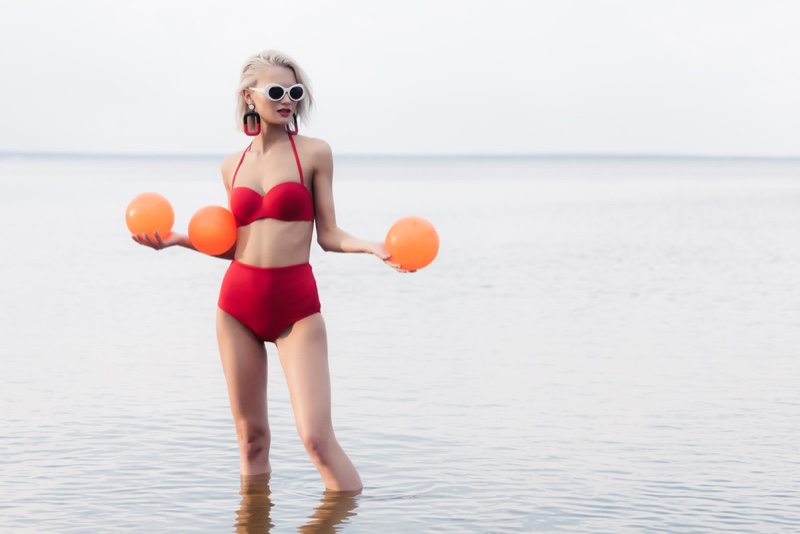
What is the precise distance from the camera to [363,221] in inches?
1190

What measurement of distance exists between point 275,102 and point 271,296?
903 millimetres

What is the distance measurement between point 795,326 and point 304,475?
7.16 meters

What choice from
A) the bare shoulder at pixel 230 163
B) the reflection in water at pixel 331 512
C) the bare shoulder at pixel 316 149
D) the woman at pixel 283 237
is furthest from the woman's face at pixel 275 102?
the reflection in water at pixel 331 512

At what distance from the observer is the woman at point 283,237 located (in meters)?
5.86

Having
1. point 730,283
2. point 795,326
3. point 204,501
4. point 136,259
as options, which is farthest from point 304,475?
point 136,259

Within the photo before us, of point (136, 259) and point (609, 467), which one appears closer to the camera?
point (609, 467)

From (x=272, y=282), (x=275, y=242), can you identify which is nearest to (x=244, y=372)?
(x=272, y=282)

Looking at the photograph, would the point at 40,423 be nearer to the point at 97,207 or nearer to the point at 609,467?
the point at 609,467

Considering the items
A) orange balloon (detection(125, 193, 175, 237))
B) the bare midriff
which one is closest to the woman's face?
the bare midriff

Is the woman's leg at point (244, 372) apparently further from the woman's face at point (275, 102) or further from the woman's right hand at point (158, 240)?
the woman's face at point (275, 102)

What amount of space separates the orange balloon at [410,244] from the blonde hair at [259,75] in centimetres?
76

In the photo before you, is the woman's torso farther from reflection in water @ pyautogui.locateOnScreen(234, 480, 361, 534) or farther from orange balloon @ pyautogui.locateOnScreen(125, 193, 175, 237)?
reflection in water @ pyautogui.locateOnScreen(234, 480, 361, 534)

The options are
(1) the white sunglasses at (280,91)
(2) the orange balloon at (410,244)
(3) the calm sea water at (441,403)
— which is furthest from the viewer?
(3) the calm sea water at (441,403)

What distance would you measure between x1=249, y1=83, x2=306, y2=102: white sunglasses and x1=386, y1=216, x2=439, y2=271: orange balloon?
2.52ft
